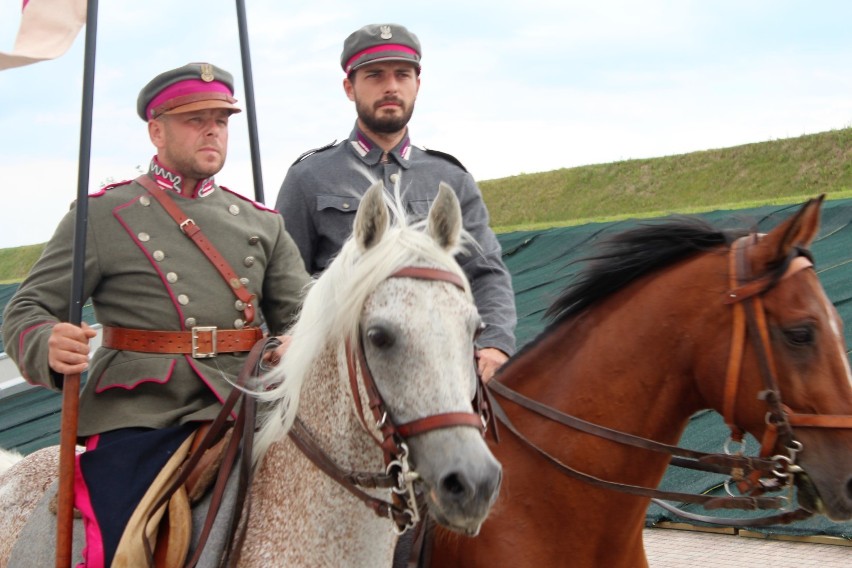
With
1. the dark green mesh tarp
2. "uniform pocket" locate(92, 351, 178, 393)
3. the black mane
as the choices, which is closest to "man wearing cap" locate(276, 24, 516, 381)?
the dark green mesh tarp

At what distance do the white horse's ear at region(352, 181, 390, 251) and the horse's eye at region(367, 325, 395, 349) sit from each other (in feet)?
0.92

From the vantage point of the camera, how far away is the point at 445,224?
8.73 ft

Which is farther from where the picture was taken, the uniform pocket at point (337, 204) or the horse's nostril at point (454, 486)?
the uniform pocket at point (337, 204)

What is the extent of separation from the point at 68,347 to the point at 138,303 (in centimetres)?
29

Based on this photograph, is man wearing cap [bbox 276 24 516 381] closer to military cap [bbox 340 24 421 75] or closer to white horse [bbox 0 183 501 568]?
military cap [bbox 340 24 421 75]

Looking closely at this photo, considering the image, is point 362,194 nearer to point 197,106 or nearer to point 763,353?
point 197,106

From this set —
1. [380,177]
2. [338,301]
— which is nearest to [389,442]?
[338,301]

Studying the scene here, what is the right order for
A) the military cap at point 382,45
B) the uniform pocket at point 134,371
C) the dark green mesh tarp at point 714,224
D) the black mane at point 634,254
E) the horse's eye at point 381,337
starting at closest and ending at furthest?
the horse's eye at point 381,337, the uniform pocket at point 134,371, the black mane at point 634,254, the military cap at point 382,45, the dark green mesh tarp at point 714,224

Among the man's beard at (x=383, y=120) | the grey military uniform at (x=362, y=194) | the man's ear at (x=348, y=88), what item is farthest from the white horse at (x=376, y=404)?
the man's ear at (x=348, y=88)

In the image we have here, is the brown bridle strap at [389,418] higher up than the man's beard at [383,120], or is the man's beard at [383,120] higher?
the man's beard at [383,120]

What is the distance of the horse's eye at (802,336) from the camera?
3234mm

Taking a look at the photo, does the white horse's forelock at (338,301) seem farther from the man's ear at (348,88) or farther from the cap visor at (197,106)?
the man's ear at (348,88)

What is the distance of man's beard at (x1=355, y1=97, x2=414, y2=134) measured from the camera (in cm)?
426

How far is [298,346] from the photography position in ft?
8.79
